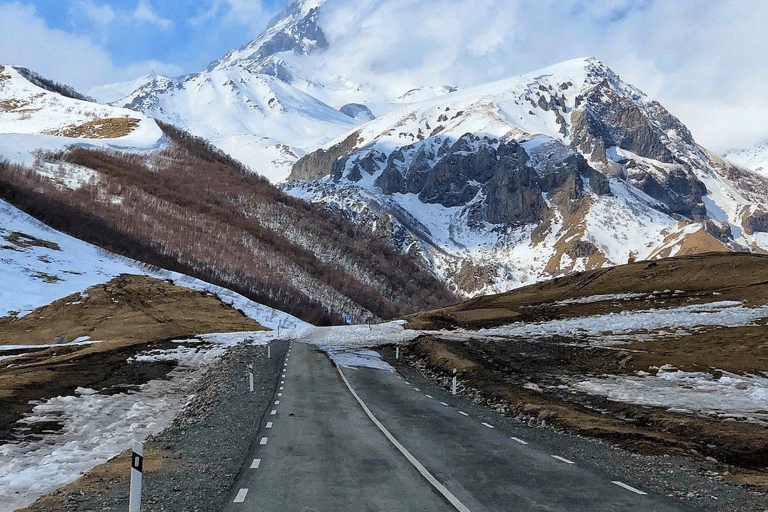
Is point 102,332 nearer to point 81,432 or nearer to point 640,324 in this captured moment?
point 81,432

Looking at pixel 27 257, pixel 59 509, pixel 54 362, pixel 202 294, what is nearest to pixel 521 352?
pixel 54 362

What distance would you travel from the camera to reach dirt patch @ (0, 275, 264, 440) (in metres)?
30.9

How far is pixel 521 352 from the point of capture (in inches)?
1752

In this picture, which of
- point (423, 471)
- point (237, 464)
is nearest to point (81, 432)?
point (237, 464)

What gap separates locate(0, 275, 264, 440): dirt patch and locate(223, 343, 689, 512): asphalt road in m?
11.5

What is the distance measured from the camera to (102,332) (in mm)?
62438

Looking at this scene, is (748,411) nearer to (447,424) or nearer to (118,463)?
(447,424)

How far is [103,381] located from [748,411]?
31837mm

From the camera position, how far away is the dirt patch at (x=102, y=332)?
1218 inches

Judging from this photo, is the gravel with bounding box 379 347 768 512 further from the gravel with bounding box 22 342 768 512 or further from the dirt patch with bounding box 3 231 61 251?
the dirt patch with bounding box 3 231 61 251

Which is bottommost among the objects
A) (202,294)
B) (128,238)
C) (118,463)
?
(118,463)

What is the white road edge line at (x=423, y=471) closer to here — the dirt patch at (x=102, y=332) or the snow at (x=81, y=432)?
the snow at (x=81, y=432)

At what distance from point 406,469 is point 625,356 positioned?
28482 mm

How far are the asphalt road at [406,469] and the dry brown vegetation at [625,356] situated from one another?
379 cm
